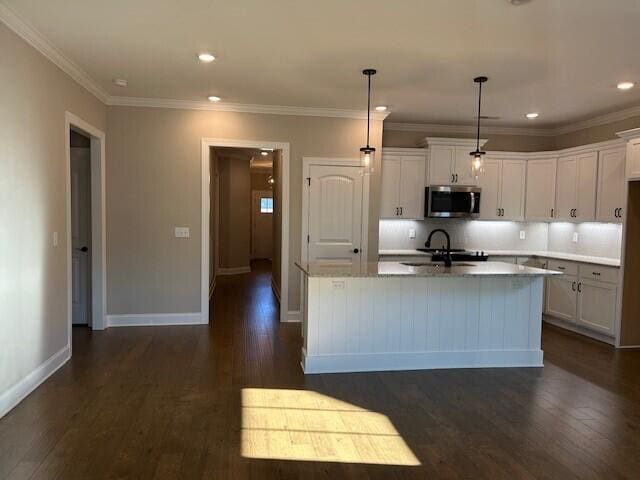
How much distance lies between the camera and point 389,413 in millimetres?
3234

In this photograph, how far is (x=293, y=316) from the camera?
590 centimetres

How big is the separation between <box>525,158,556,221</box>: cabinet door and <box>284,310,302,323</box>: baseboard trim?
3578 mm

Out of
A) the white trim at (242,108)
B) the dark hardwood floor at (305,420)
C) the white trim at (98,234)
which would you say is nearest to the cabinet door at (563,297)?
the dark hardwood floor at (305,420)

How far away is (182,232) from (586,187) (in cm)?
502

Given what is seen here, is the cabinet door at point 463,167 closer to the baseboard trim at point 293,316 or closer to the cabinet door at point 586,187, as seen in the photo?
the cabinet door at point 586,187

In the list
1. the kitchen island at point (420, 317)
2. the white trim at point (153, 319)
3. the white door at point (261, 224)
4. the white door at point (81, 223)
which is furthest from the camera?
the white door at point (261, 224)

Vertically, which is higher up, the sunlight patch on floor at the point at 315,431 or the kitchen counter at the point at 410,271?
the kitchen counter at the point at 410,271

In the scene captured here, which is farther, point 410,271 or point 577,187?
point 577,187

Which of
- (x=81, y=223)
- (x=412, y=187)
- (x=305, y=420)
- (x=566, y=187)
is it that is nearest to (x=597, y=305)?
(x=566, y=187)

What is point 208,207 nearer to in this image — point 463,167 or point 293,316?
point 293,316

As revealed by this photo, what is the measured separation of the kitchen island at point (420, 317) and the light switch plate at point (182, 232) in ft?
6.52

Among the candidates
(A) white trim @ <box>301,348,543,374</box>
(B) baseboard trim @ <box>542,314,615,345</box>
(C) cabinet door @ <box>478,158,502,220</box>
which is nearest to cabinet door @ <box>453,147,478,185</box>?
(C) cabinet door @ <box>478,158,502,220</box>

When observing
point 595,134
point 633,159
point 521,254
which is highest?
point 595,134

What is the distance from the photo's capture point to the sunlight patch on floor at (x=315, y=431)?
2660 mm
